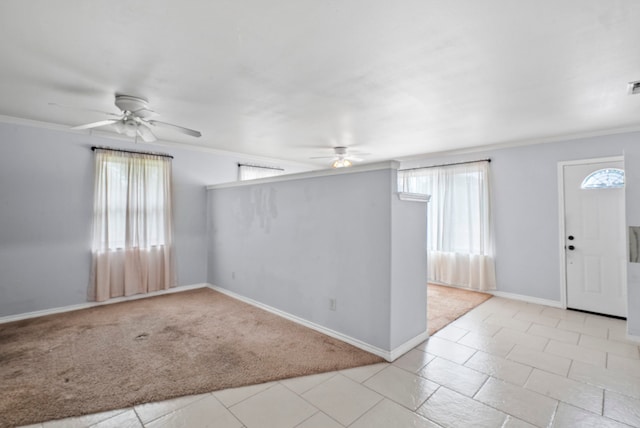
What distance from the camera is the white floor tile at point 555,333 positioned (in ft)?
10.6

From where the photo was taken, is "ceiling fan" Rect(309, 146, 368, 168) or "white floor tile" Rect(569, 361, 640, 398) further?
"ceiling fan" Rect(309, 146, 368, 168)

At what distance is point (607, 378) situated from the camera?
246cm

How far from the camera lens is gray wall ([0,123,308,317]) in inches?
145

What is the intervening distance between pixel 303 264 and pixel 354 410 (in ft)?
5.79

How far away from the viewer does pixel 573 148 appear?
4227mm

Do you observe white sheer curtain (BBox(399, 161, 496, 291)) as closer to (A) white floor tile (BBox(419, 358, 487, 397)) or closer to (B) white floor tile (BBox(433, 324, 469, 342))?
(B) white floor tile (BBox(433, 324, 469, 342))

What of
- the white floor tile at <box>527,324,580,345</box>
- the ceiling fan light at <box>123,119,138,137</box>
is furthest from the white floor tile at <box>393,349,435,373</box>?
the ceiling fan light at <box>123,119,138,137</box>

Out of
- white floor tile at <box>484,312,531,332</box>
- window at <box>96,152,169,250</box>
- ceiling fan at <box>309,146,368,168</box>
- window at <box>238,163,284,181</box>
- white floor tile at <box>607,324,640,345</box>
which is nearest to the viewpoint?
white floor tile at <box>607,324,640,345</box>

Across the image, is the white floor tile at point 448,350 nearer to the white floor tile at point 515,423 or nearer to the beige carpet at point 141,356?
the beige carpet at point 141,356

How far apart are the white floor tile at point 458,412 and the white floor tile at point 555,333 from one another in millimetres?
1802

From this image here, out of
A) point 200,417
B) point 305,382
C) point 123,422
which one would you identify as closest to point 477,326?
point 305,382

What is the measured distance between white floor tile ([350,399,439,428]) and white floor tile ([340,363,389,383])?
0.36m

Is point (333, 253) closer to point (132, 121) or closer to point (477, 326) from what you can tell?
point (477, 326)

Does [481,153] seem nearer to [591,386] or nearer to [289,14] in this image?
[591,386]
